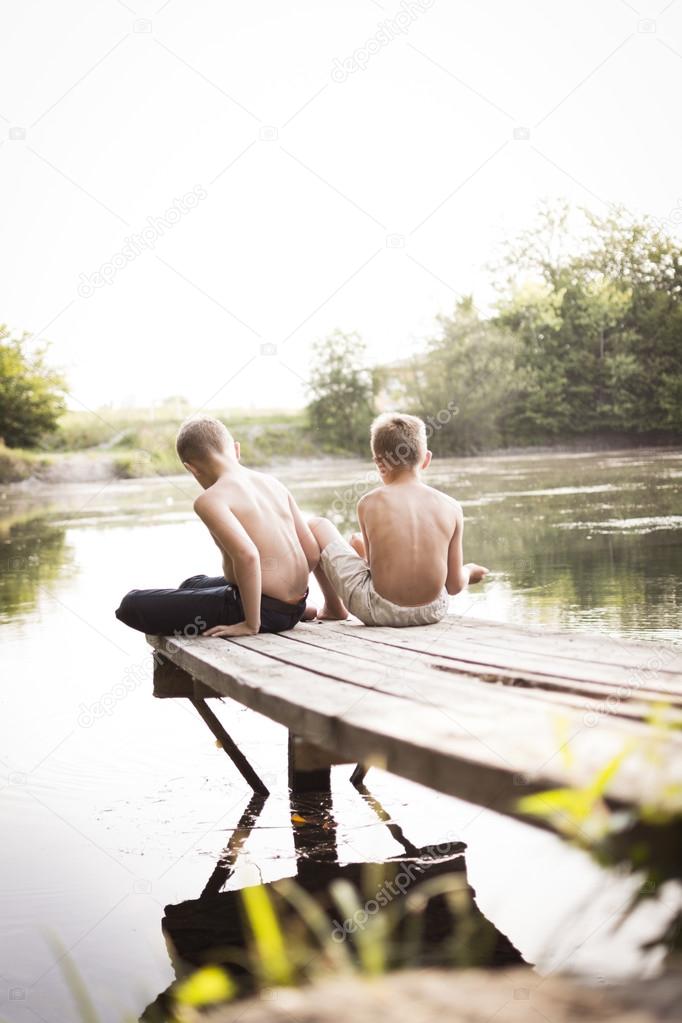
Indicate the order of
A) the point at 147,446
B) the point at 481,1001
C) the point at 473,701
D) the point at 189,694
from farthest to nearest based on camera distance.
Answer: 1. the point at 147,446
2. the point at 189,694
3. the point at 473,701
4. the point at 481,1001

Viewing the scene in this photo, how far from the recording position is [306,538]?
360 centimetres

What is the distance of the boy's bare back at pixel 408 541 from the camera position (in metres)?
3.33

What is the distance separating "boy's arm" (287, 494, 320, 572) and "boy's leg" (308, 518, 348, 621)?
3cm

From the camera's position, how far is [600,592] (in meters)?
6.83

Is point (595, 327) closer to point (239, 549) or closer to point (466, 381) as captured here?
point (466, 381)

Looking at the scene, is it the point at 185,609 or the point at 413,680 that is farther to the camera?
the point at 185,609

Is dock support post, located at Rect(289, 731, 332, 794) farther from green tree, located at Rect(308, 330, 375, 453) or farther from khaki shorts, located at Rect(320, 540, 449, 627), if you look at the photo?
green tree, located at Rect(308, 330, 375, 453)

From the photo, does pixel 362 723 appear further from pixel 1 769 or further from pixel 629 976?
pixel 1 769

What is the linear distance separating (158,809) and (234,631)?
605 millimetres

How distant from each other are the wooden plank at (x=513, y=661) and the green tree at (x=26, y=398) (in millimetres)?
32289

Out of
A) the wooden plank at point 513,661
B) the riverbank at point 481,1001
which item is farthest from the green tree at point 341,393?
the riverbank at point 481,1001

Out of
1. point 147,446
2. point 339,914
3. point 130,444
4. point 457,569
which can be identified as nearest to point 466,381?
point 147,446

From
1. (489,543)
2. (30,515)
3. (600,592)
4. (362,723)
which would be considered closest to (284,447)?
(30,515)

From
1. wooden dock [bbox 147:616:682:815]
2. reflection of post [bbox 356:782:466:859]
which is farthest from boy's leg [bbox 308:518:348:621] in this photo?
reflection of post [bbox 356:782:466:859]
